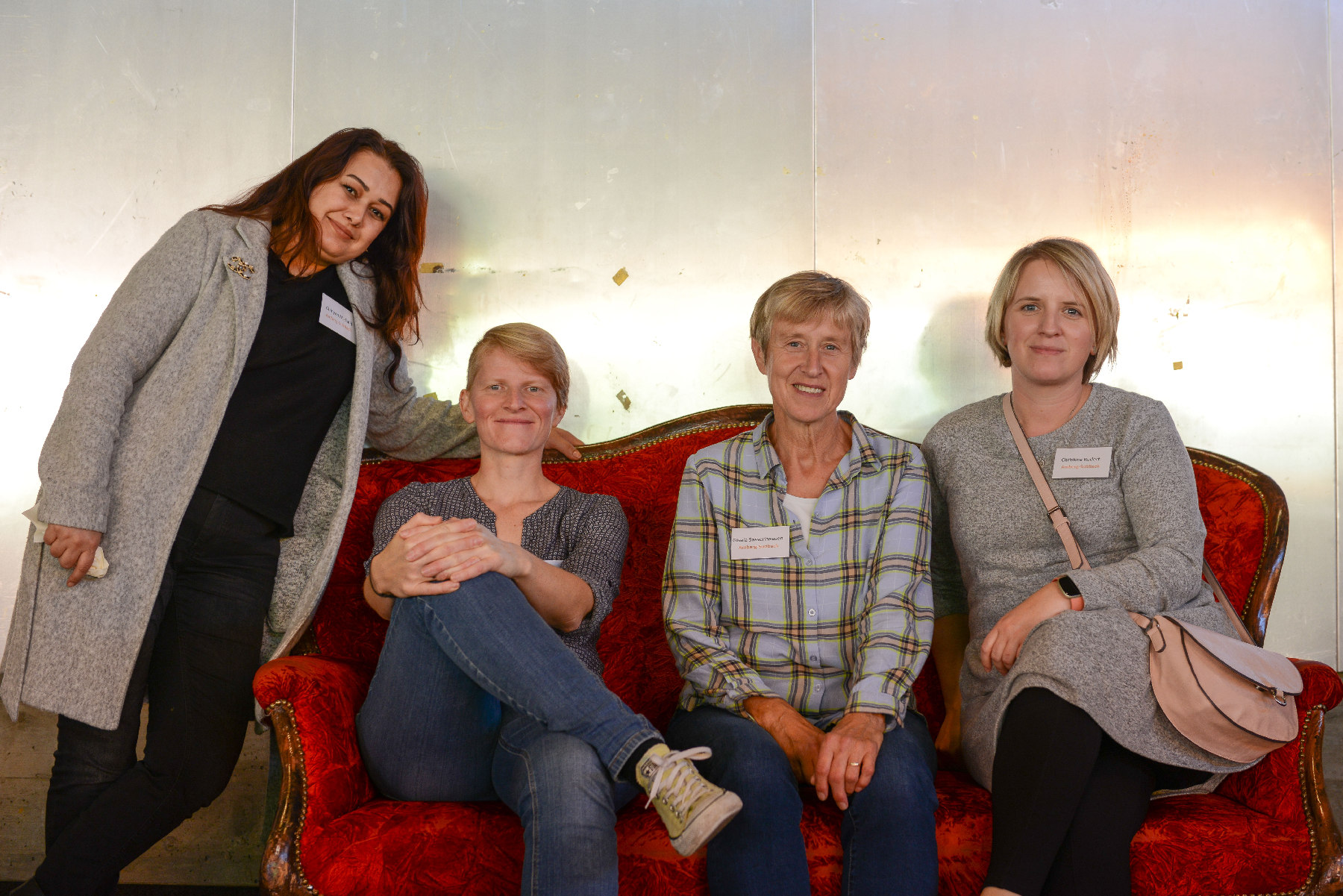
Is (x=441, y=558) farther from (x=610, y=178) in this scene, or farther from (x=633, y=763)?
(x=610, y=178)

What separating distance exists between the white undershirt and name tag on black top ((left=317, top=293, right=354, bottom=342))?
1.12 metres

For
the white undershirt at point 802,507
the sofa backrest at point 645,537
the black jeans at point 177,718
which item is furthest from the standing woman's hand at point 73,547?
the white undershirt at point 802,507

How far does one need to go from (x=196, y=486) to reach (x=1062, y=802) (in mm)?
1803

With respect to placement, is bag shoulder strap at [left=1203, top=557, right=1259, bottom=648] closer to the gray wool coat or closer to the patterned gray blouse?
the patterned gray blouse

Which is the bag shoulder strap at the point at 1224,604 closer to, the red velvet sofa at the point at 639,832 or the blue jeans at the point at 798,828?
the red velvet sofa at the point at 639,832

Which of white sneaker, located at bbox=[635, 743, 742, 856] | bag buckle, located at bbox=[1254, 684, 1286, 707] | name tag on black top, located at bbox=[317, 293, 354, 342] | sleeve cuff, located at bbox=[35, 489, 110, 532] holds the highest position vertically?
name tag on black top, located at bbox=[317, 293, 354, 342]

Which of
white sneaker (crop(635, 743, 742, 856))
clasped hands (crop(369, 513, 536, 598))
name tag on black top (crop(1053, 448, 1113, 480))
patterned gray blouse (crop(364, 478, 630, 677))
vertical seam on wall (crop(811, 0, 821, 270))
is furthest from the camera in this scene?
vertical seam on wall (crop(811, 0, 821, 270))

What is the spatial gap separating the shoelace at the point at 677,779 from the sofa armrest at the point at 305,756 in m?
0.64

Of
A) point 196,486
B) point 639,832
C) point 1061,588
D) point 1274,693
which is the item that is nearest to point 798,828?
point 639,832

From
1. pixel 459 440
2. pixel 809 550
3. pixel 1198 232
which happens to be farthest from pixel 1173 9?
pixel 459 440

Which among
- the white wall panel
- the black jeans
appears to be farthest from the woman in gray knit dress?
the black jeans

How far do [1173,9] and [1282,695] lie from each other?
7.24ft

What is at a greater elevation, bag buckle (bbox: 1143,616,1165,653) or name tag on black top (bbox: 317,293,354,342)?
name tag on black top (bbox: 317,293,354,342)

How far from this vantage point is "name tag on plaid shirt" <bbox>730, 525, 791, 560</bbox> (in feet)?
6.31
